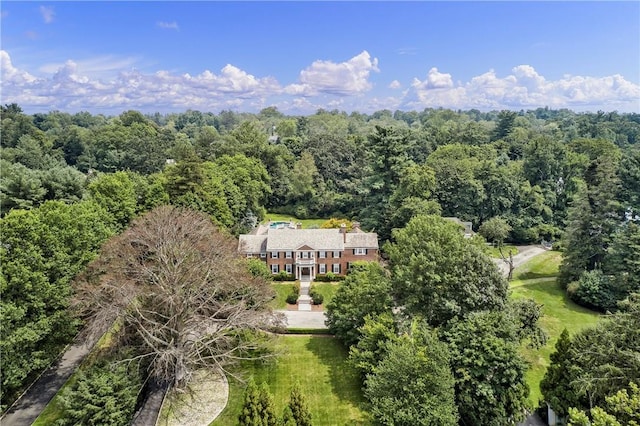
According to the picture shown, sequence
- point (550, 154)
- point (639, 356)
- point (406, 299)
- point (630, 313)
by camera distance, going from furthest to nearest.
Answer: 1. point (550, 154)
2. point (406, 299)
3. point (630, 313)
4. point (639, 356)

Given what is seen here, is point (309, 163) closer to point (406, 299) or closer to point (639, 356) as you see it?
point (406, 299)

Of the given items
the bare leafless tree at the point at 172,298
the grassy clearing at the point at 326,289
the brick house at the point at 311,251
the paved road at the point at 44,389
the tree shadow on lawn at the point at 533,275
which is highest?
the bare leafless tree at the point at 172,298

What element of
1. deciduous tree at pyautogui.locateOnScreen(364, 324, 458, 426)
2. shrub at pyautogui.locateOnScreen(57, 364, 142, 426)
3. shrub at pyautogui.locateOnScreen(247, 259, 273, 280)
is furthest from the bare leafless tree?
deciduous tree at pyautogui.locateOnScreen(364, 324, 458, 426)

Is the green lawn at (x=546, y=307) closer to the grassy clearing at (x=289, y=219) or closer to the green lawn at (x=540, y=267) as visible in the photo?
the green lawn at (x=540, y=267)

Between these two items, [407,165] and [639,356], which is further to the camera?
[407,165]

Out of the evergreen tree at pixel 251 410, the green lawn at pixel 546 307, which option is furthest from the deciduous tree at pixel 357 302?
the green lawn at pixel 546 307

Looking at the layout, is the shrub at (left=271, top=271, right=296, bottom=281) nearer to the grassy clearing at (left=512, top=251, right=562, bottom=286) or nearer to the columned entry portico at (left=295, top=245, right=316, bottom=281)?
the columned entry portico at (left=295, top=245, right=316, bottom=281)

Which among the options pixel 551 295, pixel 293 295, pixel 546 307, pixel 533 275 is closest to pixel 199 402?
pixel 293 295

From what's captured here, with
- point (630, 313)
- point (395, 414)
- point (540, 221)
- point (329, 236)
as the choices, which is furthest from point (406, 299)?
point (540, 221)

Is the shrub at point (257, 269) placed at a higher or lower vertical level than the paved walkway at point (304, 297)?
higher
